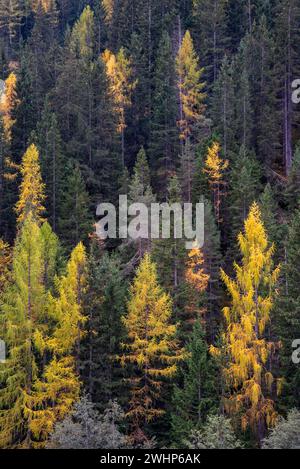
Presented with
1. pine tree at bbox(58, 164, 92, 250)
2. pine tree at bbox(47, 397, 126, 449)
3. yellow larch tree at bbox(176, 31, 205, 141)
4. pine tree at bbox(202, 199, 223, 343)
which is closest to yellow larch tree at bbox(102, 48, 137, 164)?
yellow larch tree at bbox(176, 31, 205, 141)

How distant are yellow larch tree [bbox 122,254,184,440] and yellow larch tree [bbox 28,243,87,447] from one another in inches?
112

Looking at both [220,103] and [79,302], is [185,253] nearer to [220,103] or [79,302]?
[79,302]

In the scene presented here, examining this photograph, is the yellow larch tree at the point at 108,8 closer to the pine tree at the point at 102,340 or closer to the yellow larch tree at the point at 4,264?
the yellow larch tree at the point at 4,264

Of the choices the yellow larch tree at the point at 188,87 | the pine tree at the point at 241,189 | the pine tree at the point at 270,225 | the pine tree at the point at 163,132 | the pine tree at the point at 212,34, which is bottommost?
the pine tree at the point at 270,225

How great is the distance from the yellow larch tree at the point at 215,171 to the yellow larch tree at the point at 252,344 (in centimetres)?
1619

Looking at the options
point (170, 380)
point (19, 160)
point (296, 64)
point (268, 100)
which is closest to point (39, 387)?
point (170, 380)

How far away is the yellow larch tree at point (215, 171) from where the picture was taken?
48.9 meters

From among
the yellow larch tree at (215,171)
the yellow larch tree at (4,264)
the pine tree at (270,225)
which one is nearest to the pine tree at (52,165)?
the yellow larch tree at (4,264)

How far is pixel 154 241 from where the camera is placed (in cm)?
3997

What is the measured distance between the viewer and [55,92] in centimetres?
6222

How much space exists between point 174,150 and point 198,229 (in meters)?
18.4

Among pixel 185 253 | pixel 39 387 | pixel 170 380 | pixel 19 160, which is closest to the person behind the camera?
pixel 39 387

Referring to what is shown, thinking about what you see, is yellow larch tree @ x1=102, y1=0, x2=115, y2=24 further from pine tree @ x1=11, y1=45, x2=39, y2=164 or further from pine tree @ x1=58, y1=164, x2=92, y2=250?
pine tree @ x1=58, y1=164, x2=92, y2=250

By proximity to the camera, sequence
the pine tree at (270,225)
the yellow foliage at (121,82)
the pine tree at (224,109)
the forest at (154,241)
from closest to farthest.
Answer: the forest at (154,241), the pine tree at (270,225), the pine tree at (224,109), the yellow foliage at (121,82)
